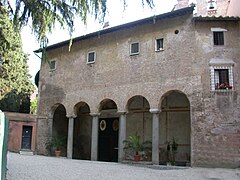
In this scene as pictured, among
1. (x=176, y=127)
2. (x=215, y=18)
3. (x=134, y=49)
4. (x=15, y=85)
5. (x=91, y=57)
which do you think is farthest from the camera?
(x=15, y=85)

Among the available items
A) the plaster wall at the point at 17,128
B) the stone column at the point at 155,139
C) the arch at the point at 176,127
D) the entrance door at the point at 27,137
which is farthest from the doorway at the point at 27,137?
the stone column at the point at 155,139

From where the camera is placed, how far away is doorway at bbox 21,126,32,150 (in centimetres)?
2177

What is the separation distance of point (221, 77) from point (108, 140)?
931cm

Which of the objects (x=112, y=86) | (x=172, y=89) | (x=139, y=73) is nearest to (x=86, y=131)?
(x=112, y=86)

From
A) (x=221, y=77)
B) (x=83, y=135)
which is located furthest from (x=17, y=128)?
(x=221, y=77)

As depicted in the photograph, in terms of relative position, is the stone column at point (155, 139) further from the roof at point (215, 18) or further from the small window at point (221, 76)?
the roof at point (215, 18)

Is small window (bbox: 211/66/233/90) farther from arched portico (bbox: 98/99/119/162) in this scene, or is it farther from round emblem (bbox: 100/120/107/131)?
round emblem (bbox: 100/120/107/131)

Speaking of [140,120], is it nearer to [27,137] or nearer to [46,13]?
[27,137]

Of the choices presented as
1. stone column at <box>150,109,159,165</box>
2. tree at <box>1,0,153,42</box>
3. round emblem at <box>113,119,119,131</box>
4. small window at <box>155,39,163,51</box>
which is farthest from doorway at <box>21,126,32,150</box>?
tree at <box>1,0,153,42</box>

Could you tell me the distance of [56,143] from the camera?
65.4 ft

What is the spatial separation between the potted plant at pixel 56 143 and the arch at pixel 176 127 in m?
6.77

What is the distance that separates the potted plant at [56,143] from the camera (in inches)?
781

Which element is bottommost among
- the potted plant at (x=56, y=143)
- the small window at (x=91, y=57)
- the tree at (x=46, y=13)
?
the potted plant at (x=56, y=143)

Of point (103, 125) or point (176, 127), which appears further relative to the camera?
point (103, 125)
